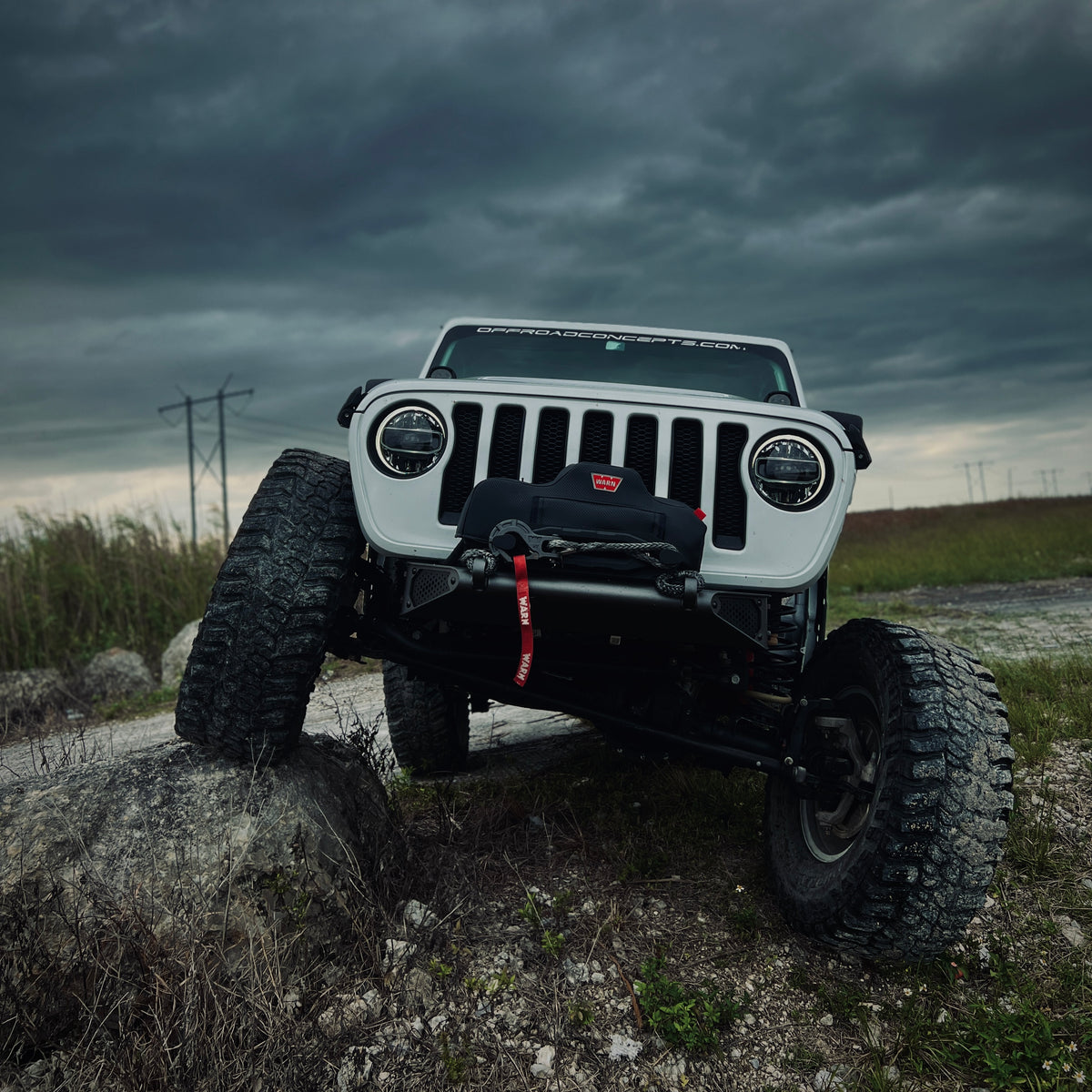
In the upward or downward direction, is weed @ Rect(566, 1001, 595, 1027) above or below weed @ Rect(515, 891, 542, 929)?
below

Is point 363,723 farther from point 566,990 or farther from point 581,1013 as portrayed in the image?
point 581,1013

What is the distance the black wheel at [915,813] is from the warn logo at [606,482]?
1.07 metres

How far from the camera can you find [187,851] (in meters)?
2.80

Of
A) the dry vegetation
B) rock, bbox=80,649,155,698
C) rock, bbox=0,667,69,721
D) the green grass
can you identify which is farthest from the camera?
rock, bbox=80,649,155,698

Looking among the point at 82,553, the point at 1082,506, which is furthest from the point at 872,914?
the point at 1082,506

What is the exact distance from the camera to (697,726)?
3.17m

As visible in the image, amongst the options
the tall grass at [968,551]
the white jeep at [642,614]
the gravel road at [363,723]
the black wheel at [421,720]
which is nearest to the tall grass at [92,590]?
the gravel road at [363,723]

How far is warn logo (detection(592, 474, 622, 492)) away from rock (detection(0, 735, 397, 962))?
1.49 meters

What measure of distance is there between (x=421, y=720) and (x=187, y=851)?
1.85 meters

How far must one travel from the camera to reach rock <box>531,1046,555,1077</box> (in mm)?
2428

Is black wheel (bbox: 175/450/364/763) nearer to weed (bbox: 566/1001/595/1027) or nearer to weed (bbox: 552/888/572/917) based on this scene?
weed (bbox: 552/888/572/917)

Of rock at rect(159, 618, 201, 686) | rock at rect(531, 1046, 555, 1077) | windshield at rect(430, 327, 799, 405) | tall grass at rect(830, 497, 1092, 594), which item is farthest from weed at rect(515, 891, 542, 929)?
tall grass at rect(830, 497, 1092, 594)

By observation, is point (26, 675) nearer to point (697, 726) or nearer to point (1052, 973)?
point (697, 726)

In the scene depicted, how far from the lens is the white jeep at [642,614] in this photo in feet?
8.46
